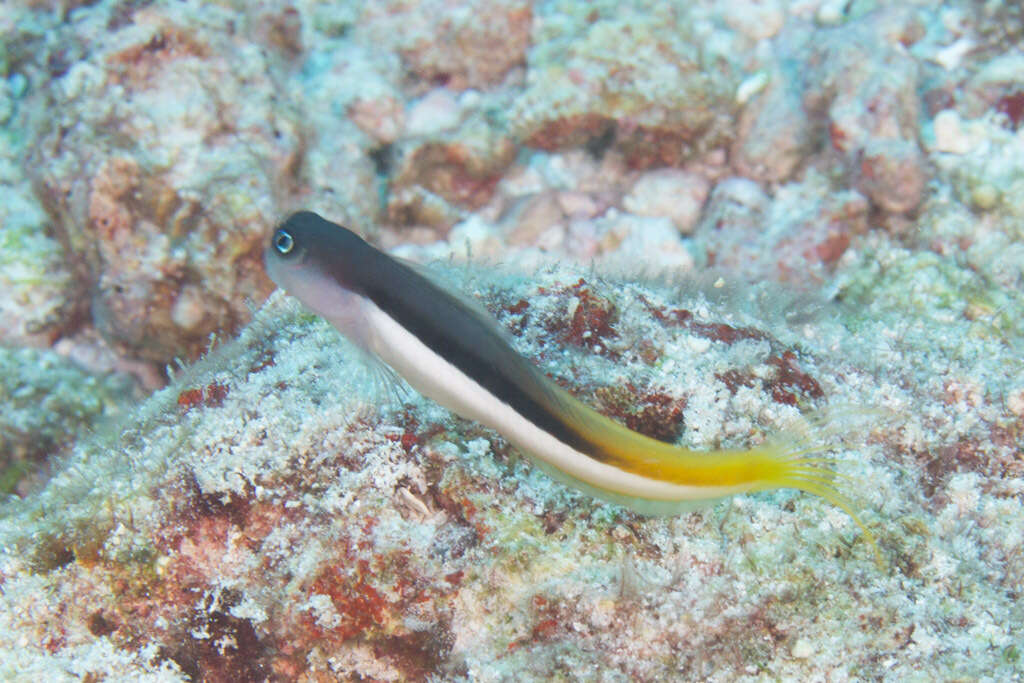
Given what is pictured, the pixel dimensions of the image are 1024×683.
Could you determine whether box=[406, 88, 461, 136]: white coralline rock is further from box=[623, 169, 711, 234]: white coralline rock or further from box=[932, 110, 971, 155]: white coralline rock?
box=[932, 110, 971, 155]: white coralline rock

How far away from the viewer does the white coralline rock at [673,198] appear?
20.9ft

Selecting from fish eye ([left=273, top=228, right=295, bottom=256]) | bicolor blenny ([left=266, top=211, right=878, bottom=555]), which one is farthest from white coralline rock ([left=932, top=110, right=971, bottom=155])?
fish eye ([left=273, top=228, right=295, bottom=256])

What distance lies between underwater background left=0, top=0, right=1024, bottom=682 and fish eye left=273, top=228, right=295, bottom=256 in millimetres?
394

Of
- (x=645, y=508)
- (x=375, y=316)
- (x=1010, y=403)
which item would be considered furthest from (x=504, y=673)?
(x=1010, y=403)

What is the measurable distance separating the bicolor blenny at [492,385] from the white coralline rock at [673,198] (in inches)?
180

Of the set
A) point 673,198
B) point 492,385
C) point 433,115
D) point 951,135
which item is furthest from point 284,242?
point 951,135

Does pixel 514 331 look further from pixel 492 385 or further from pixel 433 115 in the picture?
pixel 433 115

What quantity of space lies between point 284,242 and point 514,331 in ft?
3.35

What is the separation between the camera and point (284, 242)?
2131mm

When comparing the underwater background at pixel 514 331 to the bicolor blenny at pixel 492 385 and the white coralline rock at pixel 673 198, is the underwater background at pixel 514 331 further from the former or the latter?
the bicolor blenny at pixel 492 385

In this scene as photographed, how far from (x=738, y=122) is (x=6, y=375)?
6827mm

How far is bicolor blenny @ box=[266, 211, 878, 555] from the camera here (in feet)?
6.00

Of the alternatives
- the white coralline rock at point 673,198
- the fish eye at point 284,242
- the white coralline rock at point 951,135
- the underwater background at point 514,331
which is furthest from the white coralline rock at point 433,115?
the fish eye at point 284,242

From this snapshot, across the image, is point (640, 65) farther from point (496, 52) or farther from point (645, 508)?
point (645, 508)
